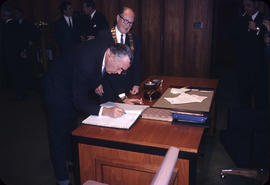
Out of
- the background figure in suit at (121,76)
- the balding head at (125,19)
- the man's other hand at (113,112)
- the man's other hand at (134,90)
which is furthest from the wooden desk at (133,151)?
the balding head at (125,19)

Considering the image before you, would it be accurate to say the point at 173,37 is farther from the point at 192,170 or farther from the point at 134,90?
the point at 192,170

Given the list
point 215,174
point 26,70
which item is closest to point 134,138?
point 215,174

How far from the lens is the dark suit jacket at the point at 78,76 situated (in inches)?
80.3

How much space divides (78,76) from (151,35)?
4.41 m

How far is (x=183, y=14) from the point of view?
592cm

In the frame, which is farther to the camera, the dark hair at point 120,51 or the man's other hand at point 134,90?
the man's other hand at point 134,90

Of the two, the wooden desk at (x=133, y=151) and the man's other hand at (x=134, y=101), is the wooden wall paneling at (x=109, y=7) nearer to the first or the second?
the man's other hand at (x=134, y=101)

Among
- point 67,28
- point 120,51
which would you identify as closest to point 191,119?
point 120,51

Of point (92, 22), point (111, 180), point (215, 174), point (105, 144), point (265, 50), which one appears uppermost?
point (92, 22)

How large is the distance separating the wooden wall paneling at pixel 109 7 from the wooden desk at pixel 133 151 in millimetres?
4728

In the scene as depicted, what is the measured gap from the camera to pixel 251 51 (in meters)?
3.76

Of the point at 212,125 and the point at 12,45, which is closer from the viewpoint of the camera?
the point at 212,125

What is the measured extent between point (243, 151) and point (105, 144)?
1.23 meters

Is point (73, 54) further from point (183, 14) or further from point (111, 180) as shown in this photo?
point (183, 14)
